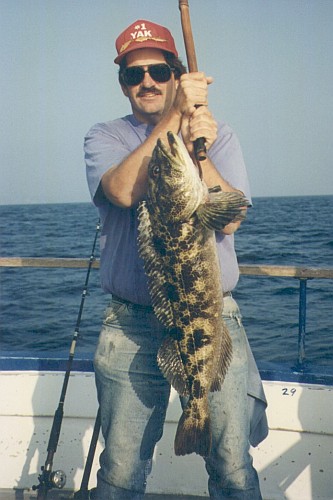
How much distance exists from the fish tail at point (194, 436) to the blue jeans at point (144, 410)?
13 centimetres

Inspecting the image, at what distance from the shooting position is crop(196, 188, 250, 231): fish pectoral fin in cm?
267

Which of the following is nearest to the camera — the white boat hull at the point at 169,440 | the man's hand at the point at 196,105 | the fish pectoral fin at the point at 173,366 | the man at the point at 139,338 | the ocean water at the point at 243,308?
the man's hand at the point at 196,105

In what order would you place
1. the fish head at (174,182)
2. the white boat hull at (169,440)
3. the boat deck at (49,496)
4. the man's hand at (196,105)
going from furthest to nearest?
the boat deck at (49,496)
the white boat hull at (169,440)
the fish head at (174,182)
the man's hand at (196,105)

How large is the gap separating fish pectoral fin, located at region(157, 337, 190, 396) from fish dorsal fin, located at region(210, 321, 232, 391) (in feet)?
0.54

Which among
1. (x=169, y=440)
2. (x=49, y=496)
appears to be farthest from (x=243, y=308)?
(x=49, y=496)

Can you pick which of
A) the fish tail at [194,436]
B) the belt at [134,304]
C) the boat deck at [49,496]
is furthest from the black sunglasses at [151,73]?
the boat deck at [49,496]

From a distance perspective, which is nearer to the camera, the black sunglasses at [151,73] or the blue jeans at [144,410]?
the blue jeans at [144,410]

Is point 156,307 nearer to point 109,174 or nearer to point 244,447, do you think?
point 109,174

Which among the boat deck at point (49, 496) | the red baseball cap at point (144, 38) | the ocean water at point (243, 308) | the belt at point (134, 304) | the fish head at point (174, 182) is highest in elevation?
the red baseball cap at point (144, 38)

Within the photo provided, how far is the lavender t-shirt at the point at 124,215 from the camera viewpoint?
3.02 meters

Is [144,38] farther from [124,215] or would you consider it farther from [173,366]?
[173,366]

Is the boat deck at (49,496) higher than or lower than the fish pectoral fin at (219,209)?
lower

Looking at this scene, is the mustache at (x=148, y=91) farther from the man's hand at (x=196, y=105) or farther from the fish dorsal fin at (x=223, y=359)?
the fish dorsal fin at (x=223, y=359)

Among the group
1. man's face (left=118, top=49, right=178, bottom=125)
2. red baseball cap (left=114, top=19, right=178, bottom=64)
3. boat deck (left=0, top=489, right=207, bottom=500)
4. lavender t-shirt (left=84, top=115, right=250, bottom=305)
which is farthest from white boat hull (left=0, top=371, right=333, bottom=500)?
red baseball cap (left=114, top=19, right=178, bottom=64)
